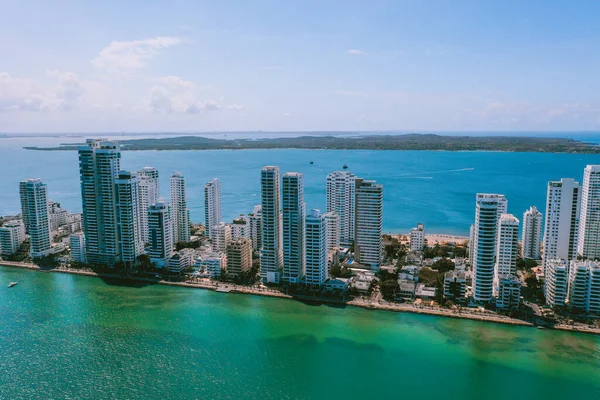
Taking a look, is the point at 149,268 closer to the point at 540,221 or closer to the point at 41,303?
the point at 41,303

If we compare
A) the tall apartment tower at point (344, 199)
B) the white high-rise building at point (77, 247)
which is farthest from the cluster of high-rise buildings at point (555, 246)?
the white high-rise building at point (77, 247)

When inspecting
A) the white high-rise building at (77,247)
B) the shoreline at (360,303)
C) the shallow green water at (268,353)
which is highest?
the white high-rise building at (77,247)

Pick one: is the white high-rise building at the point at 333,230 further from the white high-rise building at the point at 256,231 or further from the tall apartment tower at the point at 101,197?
the tall apartment tower at the point at 101,197

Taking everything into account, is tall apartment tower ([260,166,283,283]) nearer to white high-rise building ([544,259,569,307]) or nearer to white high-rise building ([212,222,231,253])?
white high-rise building ([212,222,231,253])

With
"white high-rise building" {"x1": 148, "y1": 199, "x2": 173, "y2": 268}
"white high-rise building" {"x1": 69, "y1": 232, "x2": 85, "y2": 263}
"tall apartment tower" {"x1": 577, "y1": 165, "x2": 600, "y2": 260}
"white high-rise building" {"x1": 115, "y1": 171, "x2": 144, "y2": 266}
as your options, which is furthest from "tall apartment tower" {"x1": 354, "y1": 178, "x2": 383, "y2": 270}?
"white high-rise building" {"x1": 69, "y1": 232, "x2": 85, "y2": 263}

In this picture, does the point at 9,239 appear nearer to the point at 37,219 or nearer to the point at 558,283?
the point at 37,219

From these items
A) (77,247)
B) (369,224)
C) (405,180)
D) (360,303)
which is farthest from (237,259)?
(405,180)
